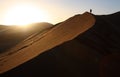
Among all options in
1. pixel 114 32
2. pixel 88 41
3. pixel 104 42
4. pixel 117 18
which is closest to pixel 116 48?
pixel 104 42

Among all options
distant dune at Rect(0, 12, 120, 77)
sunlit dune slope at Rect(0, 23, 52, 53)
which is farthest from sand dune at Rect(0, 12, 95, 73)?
sunlit dune slope at Rect(0, 23, 52, 53)

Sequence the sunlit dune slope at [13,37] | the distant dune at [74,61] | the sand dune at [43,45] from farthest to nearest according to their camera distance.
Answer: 1. the sunlit dune slope at [13,37]
2. the sand dune at [43,45]
3. the distant dune at [74,61]

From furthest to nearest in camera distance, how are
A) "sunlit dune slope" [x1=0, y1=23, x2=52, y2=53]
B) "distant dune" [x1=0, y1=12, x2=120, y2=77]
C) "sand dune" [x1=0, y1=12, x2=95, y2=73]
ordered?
"sunlit dune slope" [x1=0, y1=23, x2=52, y2=53] < "sand dune" [x1=0, y1=12, x2=95, y2=73] < "distant dune" [x1=0, y1=12, x2=120, y2=77]

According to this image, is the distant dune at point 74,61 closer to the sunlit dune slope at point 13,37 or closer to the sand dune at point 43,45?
the sand dune at point 43,45

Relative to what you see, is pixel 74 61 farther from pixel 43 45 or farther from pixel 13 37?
pixel 13 37

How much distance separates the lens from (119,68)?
9.24m

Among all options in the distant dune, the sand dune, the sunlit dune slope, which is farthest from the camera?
the sunlit dune slope

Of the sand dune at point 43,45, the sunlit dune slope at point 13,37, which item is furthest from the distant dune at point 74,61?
the sunlit dune slope at point 13,37

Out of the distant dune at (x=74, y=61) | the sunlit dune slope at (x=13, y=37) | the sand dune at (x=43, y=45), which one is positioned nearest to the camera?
the distant dune at (x=74, y=61)

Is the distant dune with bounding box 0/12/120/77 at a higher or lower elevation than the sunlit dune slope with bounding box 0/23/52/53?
higher

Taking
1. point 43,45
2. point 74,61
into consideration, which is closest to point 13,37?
point 43,45

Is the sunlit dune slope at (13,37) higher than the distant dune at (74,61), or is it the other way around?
the distant dune at (74,61)

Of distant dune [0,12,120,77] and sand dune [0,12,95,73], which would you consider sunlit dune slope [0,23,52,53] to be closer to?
sand dune [0,12,95,73]

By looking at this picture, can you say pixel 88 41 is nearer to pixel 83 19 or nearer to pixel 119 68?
pixel 119 68
